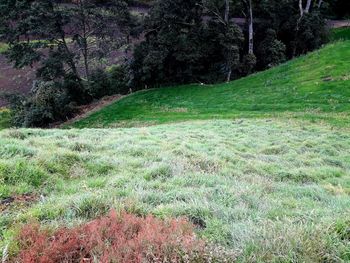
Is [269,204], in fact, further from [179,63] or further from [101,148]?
[179,63]

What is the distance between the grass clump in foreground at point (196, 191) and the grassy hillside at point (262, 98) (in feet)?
44.6

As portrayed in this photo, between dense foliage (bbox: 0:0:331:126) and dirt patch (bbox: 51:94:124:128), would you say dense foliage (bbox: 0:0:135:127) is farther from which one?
dirt patch (bbox: 51:94:124:128)

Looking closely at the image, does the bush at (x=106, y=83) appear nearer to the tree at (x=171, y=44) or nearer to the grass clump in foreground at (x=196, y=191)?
the tree at (x=171, y=44)

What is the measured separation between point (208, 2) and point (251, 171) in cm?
3237

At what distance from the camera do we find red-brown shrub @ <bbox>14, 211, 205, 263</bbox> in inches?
154

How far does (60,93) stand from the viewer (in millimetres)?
39625

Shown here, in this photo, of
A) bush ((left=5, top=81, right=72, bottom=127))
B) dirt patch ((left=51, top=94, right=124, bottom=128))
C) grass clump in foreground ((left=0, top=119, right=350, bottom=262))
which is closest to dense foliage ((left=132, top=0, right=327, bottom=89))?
dirt patch ((left=51, top=94, right=124, bottom=128))

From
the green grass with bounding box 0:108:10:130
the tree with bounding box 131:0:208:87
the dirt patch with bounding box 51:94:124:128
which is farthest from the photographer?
the green grass with bounding box 0:108:10:130

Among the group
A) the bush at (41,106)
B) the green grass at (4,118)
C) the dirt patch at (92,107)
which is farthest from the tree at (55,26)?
the green grass at (4,118)

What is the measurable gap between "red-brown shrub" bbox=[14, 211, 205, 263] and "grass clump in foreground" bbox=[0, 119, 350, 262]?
1.08ft

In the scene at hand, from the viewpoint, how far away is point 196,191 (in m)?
6.78

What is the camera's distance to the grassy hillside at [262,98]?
26.4 m

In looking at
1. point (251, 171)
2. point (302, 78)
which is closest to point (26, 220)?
point (251, 171)

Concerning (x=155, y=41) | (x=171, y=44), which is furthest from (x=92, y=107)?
(x=171, y=44)
